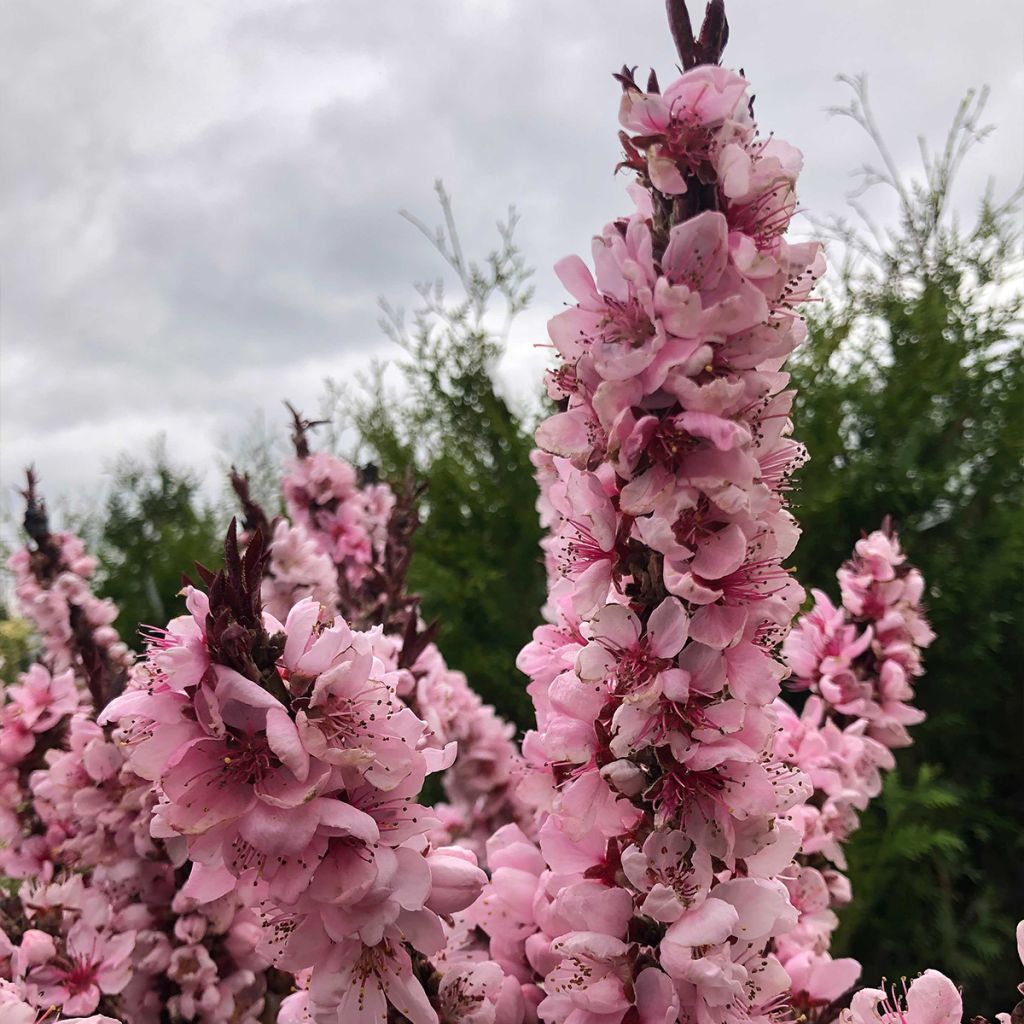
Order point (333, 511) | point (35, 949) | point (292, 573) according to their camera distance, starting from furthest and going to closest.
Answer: point (333, 511) → point (292, 573) → point (35, 949)

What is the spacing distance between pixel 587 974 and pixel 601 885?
0.07 meters

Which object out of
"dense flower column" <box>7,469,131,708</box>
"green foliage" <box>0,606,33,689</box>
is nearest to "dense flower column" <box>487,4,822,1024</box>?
"dense flower column" <box>7,469,131,708</box>

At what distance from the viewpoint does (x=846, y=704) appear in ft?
4.23

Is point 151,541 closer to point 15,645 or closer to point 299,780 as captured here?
point 15,645

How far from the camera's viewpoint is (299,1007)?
789 millimetres

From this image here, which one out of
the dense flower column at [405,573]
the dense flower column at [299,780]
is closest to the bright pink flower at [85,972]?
the dense flower column at [299,780]

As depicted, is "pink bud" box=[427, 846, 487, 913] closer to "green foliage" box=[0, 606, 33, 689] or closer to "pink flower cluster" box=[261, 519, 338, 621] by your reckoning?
"pink flower cluster" box=[261, 519, 338, 621]

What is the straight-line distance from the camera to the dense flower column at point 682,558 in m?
0.67

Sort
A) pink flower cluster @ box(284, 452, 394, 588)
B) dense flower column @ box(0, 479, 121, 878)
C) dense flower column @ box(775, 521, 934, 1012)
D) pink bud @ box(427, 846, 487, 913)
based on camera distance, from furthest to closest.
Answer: pink flower cluster @ box(284, 452, 394, 588), dense flower column @ box(0, 479, 121, 878), dense flower column @ box(775, 521, 934, 1012), pink bud @ box(427, 846, 487, 913)

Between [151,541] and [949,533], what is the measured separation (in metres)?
4.13

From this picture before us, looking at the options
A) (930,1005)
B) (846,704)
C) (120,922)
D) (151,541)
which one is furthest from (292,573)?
(151,541)

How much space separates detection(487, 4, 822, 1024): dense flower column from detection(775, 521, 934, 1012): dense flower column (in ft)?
1.31

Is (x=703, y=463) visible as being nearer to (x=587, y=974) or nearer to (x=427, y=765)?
(x=427, y=765)

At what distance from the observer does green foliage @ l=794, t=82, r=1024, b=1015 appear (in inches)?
88.1
